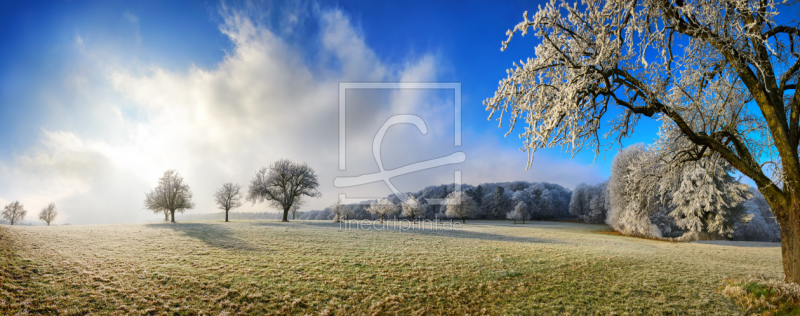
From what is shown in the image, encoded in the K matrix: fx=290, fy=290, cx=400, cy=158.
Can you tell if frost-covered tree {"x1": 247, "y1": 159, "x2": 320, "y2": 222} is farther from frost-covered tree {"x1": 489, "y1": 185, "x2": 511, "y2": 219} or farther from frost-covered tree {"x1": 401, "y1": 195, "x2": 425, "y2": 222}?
frost-covered tree {"x1": 489, "y1": 185, "x2": 511, "y2": 219}

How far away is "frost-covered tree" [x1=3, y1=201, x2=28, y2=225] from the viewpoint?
5681 cm

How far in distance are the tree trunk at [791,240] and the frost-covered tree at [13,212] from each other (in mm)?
99174

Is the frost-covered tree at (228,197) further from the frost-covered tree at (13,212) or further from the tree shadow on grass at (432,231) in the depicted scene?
the frost-covered tree at (13,212)

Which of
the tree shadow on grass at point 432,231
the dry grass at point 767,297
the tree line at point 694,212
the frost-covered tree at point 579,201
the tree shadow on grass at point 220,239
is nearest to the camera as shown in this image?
the dry grass at point 767,297

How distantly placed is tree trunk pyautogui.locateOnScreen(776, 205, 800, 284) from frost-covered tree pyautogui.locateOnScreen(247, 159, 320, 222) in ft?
144

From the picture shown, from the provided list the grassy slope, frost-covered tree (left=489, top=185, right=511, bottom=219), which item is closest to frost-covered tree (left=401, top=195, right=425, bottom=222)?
frost-covered tree (left=489, top=185, right=511, bottom=219)

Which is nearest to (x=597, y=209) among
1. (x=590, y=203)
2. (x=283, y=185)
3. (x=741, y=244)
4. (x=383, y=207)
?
(x=590, y=203)

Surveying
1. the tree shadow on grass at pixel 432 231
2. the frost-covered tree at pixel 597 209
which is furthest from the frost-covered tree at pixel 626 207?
the frost-covered tree at pixel 597 209

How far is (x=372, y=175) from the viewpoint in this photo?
93.3 ft

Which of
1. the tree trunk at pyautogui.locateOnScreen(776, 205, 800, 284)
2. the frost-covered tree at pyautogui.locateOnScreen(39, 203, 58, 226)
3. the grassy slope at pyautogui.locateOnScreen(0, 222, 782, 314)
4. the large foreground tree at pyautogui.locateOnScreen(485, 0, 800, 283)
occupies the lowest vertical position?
the frost-covered tree at pyautogui.locateOnScreen(39, 203, 58, 226)

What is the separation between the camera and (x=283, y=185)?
1711 inches

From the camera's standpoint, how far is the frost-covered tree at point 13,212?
2237 inches

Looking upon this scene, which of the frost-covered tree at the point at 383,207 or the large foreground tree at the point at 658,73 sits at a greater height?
the large foreground tree at the point at 658,73

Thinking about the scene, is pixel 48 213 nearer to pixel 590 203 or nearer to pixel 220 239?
pixel 220 239
